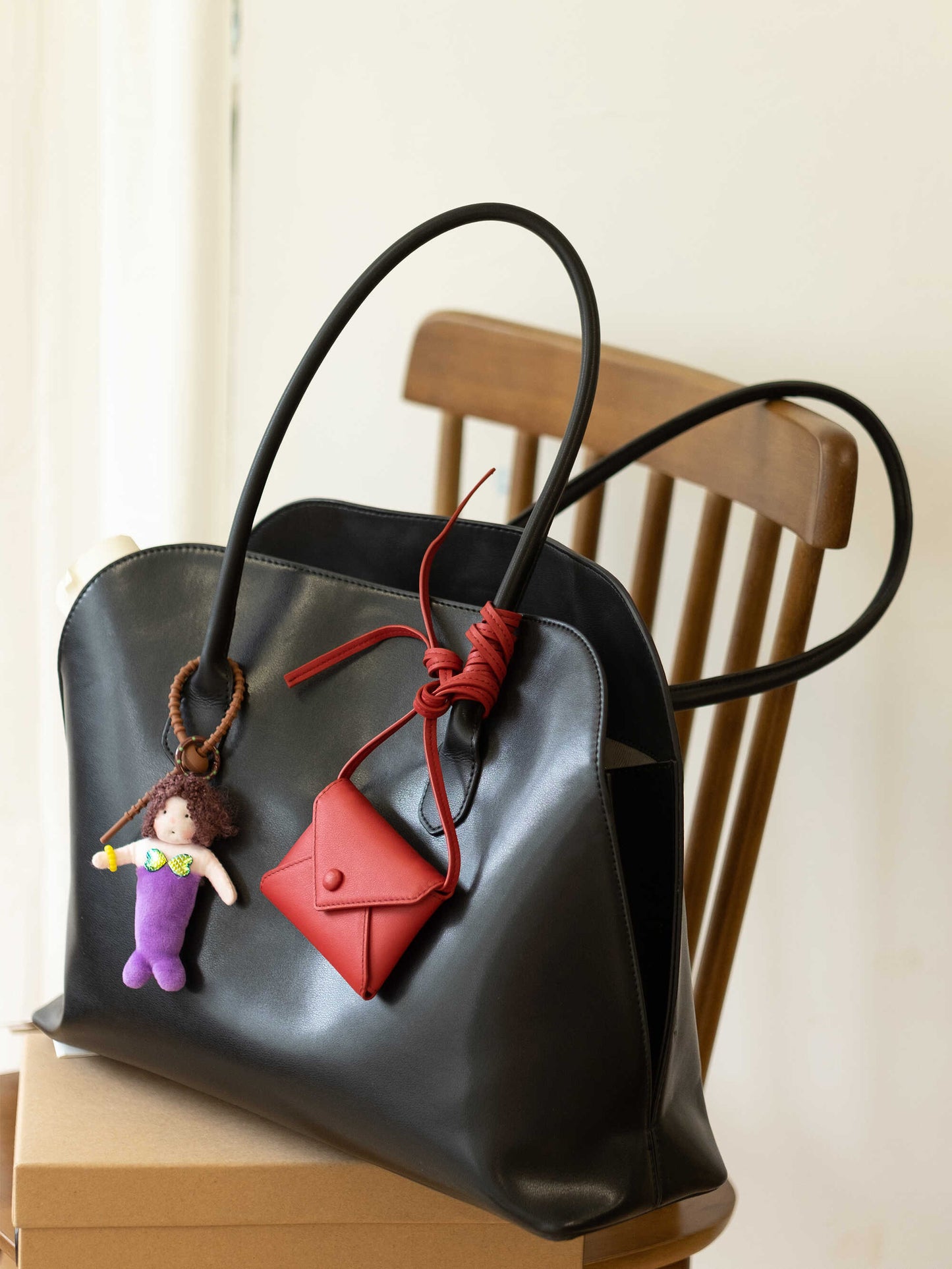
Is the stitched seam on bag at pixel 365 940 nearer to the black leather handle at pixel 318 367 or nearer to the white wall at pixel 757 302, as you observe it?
the black leather handle at pixel 318 367

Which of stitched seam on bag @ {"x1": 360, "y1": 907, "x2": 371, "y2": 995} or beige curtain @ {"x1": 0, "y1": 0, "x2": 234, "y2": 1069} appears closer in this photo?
stitched seam on bag @ {"x1": 360, "y1": 907, "x2": 371, "y2": 995}

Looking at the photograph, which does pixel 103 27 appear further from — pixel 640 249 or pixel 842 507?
pixel 842 507

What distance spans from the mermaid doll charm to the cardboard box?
0.06 metres

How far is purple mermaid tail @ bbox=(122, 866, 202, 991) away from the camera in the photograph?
0.45m

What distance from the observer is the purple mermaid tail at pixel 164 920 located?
45 cm

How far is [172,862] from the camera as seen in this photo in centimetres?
45

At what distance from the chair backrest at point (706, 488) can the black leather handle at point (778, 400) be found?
2cm

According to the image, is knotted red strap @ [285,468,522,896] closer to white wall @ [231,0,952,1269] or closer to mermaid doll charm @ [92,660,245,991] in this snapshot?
mermaid doll charm @ [92,660,245,991]

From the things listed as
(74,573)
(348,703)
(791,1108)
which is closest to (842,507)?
(348,703)

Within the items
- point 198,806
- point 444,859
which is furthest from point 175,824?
point 444,859

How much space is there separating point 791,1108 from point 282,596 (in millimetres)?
643

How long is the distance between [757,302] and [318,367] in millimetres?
400

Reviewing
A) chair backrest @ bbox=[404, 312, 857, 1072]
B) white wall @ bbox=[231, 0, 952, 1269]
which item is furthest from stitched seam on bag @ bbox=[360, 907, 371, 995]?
white wall @ bbox=[231, 0, 952, 1269]

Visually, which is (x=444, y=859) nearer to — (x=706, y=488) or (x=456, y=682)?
(x=456, y=682)
